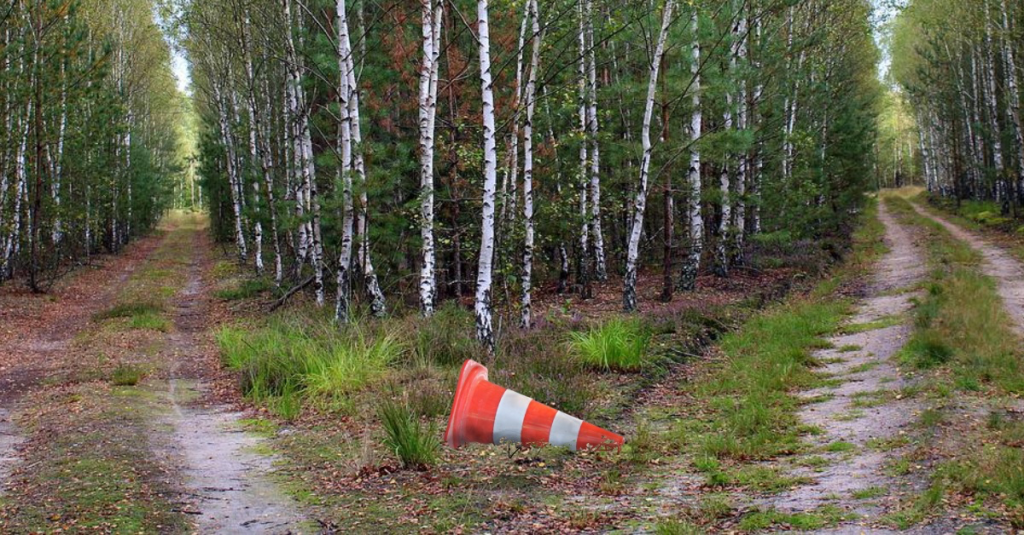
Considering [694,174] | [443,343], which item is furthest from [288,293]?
[694,174]

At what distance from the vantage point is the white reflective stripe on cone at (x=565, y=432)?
7.43 metres

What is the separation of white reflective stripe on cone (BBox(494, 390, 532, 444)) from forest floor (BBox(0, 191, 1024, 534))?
0.16m

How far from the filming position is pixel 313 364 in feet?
34.1

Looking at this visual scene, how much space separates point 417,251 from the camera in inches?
706

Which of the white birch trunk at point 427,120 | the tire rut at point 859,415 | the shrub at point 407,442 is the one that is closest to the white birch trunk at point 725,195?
the tire rut at point 859,415

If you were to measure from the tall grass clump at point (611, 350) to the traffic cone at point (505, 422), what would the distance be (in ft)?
11.5

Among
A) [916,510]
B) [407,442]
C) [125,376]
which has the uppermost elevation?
[125,376]

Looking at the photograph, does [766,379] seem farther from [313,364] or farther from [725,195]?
[725,195]

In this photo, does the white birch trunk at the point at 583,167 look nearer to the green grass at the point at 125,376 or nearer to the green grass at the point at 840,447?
the green grass at the point at 125,376

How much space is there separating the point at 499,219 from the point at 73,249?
74.6ft

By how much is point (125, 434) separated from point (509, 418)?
12.8ft

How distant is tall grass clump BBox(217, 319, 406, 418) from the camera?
10.0m

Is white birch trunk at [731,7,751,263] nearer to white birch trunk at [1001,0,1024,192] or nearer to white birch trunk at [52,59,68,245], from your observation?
white birch trunk at [1001,0,1024,192]

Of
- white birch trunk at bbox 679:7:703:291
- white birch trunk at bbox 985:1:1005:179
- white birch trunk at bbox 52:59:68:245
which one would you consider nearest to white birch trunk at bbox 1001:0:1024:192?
white birch trunk at bbox 985:1:1005:179
